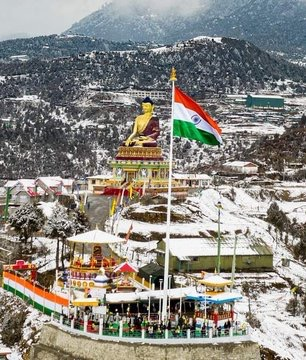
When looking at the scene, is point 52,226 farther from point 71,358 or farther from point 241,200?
point 241,200

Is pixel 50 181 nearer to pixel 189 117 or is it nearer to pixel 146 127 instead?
pixel 146 127

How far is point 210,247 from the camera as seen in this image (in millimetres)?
71375

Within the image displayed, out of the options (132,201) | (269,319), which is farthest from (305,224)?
(269,319)

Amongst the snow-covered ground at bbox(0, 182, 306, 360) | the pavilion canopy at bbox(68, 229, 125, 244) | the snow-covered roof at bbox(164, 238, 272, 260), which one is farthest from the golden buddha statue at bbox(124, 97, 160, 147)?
the pavilion canopy at bbox(68, 229, 125, 244)

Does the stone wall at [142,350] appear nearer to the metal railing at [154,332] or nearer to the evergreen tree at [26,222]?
the metal railing at [154,332]

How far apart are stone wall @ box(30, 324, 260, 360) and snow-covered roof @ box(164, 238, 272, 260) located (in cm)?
3034

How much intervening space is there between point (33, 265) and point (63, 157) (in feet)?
434

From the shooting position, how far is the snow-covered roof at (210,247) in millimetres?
69438

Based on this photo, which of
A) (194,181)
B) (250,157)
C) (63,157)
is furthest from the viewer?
(63,157)

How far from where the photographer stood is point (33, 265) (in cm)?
6025

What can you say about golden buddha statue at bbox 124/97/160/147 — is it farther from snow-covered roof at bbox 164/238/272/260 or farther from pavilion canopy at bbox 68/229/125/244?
pavilion canopy at bbox 68/229/125/244

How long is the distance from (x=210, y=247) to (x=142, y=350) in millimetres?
35526

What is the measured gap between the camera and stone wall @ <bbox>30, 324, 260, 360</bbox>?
36.3m

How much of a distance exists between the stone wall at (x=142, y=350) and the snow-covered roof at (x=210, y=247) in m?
30.3
